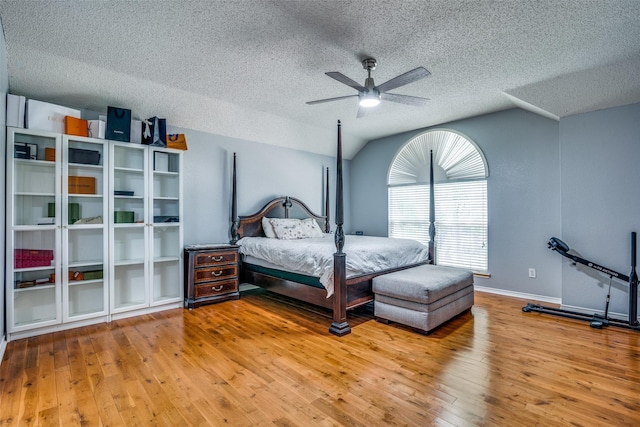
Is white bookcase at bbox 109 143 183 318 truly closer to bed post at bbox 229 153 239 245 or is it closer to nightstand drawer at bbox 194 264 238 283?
nightstand drawer at bbox 194 264 238 283

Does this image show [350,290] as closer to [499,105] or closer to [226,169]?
[226,169]

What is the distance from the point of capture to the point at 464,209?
4.96 m

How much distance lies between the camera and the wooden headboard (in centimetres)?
488

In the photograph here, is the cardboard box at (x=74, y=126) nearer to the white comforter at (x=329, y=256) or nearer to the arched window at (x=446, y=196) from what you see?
the white comforter at (x=329, y=256)

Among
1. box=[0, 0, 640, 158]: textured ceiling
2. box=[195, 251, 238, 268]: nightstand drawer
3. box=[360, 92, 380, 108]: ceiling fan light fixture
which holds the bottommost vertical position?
box=[195, 251, 238, 268]: nightstand drawer

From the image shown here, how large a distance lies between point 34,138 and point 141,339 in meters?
2.28

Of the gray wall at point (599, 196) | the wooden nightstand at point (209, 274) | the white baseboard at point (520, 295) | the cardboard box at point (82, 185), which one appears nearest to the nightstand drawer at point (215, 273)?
the wooden nightstand at point (209, 274)

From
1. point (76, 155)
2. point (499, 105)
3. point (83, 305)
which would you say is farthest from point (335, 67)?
point (83, 305)

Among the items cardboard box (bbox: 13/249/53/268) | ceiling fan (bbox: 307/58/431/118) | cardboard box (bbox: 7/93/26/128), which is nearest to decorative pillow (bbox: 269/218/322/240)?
ceiling fan (bbox: 307/58/431/118)

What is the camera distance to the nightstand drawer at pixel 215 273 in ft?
12.9

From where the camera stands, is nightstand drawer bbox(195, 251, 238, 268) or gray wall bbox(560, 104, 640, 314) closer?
gray wall bbox(560, 104, 640, 314)

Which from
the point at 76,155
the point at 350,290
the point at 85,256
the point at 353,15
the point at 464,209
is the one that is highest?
the point at 353,15

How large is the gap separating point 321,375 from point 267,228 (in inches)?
114

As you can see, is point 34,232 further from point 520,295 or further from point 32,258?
point 520,295
